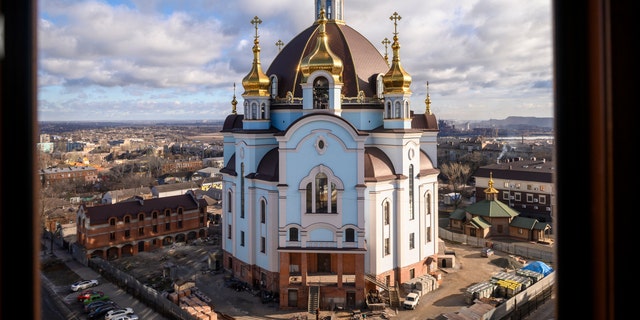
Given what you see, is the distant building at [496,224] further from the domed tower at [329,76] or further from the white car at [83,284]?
the white car at [83,284]

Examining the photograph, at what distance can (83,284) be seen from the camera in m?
20.0

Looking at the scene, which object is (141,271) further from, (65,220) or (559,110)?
(559,110)

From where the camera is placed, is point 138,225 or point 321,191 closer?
point 321,191

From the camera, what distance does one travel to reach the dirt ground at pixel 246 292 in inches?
637

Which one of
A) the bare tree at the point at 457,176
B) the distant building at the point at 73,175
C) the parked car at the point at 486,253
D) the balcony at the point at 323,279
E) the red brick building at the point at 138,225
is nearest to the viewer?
the balcony at the point at 323,279

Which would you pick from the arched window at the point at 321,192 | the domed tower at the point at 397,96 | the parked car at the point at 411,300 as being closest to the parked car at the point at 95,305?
the arched window at the point at 321,192

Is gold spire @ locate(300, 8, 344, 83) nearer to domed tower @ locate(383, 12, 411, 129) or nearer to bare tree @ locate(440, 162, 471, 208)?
domed tower @ locate(383, 12, 411, 129)

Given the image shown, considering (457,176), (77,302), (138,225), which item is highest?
(457,176)

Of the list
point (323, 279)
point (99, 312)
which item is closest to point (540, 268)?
point (323, 279)

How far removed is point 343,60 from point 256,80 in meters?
4.15

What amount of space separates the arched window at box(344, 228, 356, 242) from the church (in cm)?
4

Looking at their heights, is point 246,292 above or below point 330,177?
below

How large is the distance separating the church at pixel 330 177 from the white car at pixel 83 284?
6.15 metres

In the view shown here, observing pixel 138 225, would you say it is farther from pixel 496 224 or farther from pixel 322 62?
pixel 496 224
